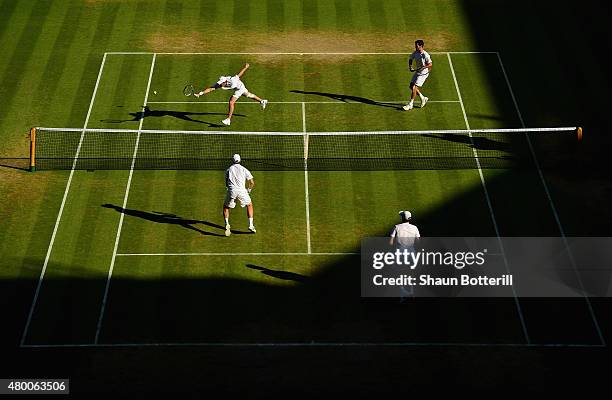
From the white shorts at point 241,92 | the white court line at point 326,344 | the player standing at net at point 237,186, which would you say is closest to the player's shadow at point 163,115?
the white shorts at point 241,92

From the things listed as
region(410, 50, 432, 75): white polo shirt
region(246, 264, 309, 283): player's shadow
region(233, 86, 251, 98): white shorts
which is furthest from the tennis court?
region(410, 50, 432, 75): white polo shirt

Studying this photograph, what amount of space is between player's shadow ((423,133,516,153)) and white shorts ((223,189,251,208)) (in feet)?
29.0

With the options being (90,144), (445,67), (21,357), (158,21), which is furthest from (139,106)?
(21,357)

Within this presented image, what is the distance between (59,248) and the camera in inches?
1373

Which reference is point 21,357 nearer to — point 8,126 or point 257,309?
point 257,309

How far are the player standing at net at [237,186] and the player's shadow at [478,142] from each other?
28.8 ft

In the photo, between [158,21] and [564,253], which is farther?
[158,21]

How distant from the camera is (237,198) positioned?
34781mm

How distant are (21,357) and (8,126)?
13491 millimetres

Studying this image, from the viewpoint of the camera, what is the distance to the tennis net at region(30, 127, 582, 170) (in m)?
39.4

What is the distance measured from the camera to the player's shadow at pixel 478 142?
4056 centimetres

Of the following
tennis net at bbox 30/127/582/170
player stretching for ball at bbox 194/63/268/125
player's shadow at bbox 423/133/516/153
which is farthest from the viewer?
player stretching for ball at bbox 194/63/268/125

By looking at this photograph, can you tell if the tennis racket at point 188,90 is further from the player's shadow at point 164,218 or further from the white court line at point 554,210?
the white court line at point 554,210

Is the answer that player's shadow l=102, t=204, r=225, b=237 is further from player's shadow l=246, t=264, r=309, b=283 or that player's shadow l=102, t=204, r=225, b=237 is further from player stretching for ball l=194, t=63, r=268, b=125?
player stretching for ball l=194, t=63, r=268, b=125
